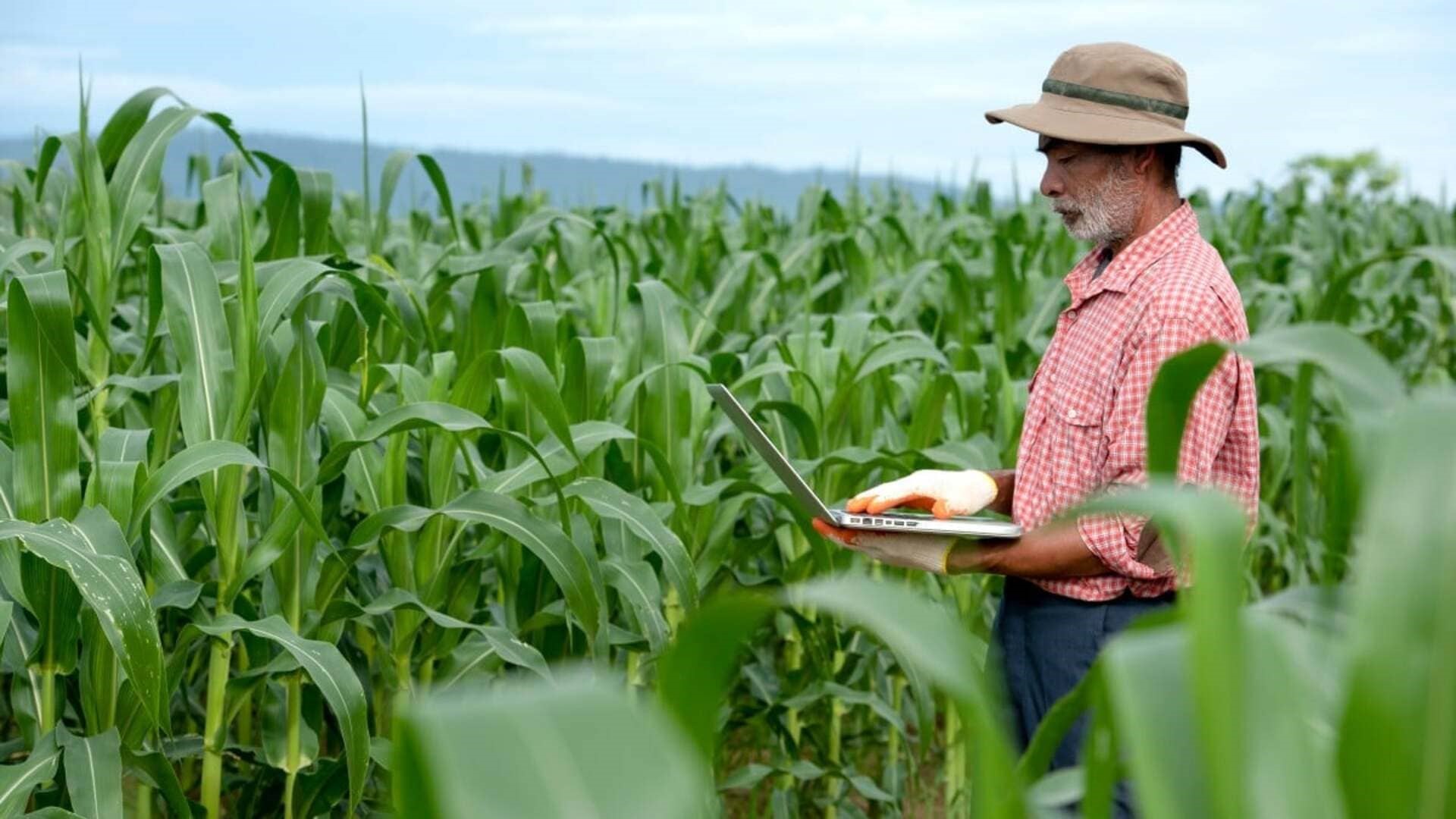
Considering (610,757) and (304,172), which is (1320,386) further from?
(610,757)

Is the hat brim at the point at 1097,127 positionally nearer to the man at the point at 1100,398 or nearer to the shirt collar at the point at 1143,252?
the man at the point at 1100,398

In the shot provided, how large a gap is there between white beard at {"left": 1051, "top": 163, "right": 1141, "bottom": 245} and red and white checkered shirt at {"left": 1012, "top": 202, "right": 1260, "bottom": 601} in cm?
5

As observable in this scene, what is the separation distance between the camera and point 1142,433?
6.74 ft

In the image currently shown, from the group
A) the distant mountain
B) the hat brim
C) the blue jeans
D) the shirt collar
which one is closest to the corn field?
the blue jeans

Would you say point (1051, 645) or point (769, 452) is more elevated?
point (769, 452)

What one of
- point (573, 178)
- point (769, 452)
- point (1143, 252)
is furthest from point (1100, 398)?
point (573, 178)

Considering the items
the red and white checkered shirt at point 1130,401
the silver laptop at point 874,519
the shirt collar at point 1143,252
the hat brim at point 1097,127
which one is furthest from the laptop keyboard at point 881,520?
the hat brim at point 1097,127

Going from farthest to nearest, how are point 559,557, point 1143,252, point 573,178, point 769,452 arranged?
point 573,178 → point 559,557 → point 1143,252 → point 769,452

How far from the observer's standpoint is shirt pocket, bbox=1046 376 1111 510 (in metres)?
2.15

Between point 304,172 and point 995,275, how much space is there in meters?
2.23

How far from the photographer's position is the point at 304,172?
3.12 meters

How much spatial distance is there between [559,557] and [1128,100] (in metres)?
1.02

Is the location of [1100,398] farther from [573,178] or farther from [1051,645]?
[573,178]

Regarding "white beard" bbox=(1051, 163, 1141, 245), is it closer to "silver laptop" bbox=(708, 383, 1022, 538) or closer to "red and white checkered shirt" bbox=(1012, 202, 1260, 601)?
"red and white checkered shirt" bbox=(1012, 202, 1260, 601)
